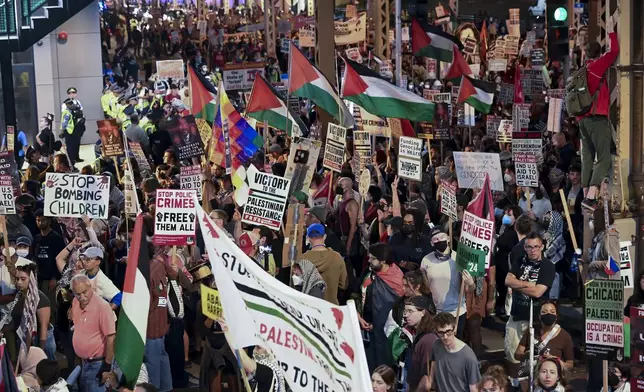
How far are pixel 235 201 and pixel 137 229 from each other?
5.77 meters

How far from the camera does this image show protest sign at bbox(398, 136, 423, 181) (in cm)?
1677

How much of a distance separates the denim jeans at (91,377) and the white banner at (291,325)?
363 cm

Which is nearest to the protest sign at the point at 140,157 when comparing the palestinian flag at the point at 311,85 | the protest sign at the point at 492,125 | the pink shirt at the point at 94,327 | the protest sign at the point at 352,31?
the palestinian flag at the point at 311,85

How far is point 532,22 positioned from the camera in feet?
175

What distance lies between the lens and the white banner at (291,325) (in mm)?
6070

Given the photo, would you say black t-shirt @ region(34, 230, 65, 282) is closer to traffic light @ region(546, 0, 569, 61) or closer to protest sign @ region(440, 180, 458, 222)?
protest sign @ region(440, 180, 458, 222)

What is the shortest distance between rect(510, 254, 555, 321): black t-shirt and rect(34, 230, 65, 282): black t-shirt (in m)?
5.37

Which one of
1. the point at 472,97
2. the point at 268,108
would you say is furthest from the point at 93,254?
the point at 472,97

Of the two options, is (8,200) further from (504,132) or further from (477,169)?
(504,132)

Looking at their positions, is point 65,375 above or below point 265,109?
below

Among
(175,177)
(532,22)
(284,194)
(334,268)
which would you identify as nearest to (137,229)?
(334,268)

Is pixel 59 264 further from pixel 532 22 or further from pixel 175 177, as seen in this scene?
pixel 532 22

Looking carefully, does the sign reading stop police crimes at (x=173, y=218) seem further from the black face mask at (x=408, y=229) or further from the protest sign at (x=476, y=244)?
the protest sign at (x=476, y=244)

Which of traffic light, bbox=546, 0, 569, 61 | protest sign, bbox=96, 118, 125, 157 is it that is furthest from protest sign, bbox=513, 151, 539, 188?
traffic light, bbox=546, 0, 569, 61
